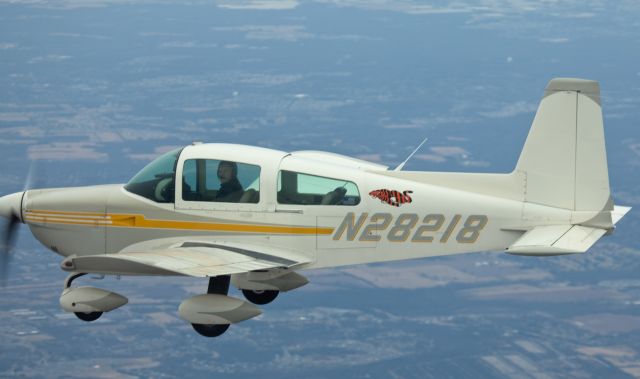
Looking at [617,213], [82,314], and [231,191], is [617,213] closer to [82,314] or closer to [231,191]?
[231,191]

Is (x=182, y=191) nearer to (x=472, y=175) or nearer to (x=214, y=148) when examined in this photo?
(x=214, y=148)

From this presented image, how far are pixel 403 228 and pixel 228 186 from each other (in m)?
3.50

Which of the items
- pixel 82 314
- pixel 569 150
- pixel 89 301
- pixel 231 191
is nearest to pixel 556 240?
pixel 569 150

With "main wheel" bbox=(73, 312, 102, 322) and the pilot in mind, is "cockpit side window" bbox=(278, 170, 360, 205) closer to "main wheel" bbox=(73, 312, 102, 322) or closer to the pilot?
the pilot

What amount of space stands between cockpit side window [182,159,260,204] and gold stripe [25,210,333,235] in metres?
0.51

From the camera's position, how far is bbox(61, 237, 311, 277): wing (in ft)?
80.4

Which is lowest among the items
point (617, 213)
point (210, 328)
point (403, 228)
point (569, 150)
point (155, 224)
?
point (210, 328)

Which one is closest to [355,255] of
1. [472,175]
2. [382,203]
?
[382,203]

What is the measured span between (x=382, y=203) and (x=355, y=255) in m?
1.14

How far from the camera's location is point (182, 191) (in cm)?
2670

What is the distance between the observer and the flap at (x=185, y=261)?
24.5 m

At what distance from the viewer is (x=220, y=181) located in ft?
87.4

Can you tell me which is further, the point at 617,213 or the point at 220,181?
the point at 617,213

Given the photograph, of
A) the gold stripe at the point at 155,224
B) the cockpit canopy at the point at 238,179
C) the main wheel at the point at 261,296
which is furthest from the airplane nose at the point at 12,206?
the main wheel at the point at 261,296
